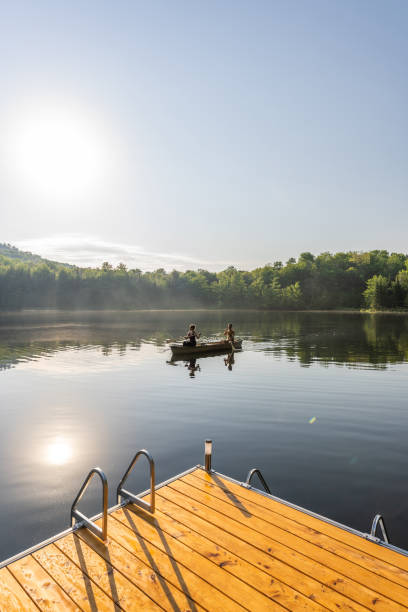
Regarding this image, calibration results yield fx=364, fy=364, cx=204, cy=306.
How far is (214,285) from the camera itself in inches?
6117

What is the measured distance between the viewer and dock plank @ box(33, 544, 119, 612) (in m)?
3.79

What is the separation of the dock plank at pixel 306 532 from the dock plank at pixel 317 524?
47 millimetres

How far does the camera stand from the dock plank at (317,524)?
4531 mm

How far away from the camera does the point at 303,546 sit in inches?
→ 186

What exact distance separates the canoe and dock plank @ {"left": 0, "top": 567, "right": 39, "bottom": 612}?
22.9 meters

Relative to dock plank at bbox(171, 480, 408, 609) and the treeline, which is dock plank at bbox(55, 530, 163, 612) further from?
A: the treeline

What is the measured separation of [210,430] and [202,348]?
53.4ft

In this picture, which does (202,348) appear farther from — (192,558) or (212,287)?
(212,287)

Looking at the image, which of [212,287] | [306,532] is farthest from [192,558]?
[212,287]

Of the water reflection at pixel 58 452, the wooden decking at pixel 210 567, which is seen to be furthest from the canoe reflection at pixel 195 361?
the wooden decking at pixel 210 567

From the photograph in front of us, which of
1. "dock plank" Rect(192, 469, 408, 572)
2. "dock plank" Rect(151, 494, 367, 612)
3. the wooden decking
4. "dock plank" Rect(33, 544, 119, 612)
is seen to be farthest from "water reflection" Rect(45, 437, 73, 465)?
"dock plank" Rect(151, 494, 367, 612)

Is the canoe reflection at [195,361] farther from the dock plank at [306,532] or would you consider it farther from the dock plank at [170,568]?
the dock plank at [170,568]

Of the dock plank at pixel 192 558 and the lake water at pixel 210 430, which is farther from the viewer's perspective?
the lake water at pixel 210 430

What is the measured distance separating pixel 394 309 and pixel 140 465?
120387mm
